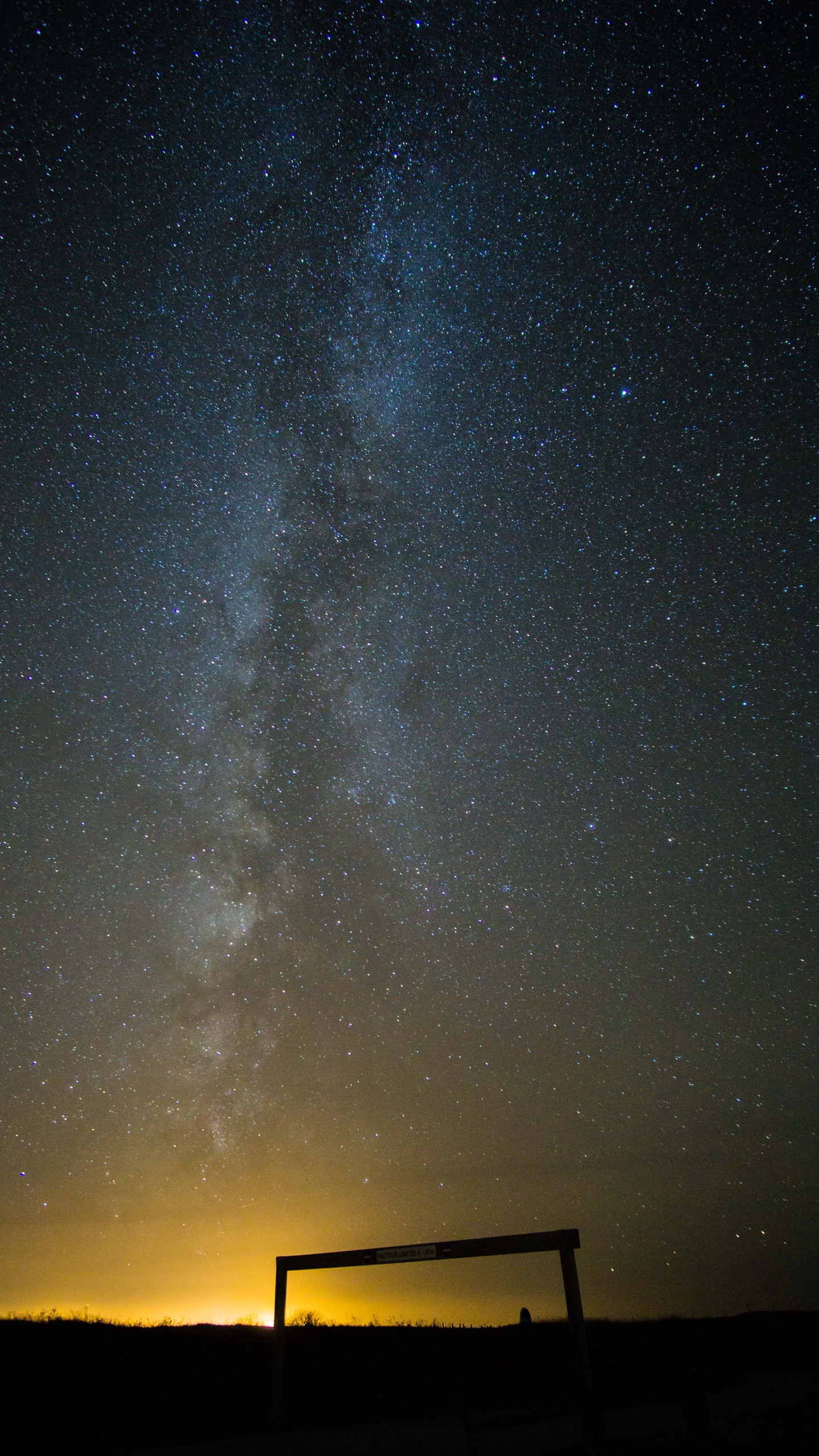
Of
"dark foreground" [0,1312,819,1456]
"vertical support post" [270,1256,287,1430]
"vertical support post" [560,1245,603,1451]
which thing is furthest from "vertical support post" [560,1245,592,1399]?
"vertical support post" [270,1256,287,1430]

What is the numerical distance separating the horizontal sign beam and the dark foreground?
3.78 feet

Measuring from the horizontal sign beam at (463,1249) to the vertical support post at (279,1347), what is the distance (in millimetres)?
558

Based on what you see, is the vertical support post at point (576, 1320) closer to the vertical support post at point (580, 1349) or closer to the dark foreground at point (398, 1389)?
the vertical support post at point (580, 1349)

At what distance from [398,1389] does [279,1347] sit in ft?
7.29

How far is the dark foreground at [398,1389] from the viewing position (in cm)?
600

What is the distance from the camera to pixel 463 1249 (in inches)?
284

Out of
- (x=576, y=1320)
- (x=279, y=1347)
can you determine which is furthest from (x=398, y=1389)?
(x=576, y=1320)

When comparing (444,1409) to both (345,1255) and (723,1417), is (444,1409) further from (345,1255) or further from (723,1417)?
(723,1417)

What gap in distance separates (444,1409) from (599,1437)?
2.84 meters

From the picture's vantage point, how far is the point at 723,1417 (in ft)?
21.2

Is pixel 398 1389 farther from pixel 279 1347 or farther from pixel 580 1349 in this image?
pixel 580 1349

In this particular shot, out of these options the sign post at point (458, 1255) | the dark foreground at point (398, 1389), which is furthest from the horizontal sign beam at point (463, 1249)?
the dark foreground at point (398, 1389)

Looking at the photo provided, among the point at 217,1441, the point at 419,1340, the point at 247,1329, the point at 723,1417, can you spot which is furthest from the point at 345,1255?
the point at 247,1329

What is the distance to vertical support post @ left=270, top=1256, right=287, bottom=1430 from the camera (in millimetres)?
6969
